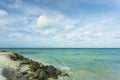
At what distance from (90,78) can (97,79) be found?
0.63 metres

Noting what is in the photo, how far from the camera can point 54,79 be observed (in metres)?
12.6

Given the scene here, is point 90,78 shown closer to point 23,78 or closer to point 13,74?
point 23,78

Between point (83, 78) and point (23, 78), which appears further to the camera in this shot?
point (83, 78)

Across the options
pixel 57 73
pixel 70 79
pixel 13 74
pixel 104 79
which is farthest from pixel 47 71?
pixel 104 79

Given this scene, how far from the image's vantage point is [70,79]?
12875mm

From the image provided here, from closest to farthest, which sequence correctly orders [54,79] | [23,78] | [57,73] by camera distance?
[23,78] → [54,79] → [57,73]

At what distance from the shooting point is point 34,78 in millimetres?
11898

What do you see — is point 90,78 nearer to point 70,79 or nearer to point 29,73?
point 70,79

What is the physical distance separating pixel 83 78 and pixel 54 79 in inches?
106

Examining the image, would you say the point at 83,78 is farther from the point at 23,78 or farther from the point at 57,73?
the point at 23,78

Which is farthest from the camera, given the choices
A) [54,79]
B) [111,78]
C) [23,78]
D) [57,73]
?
[57,73]

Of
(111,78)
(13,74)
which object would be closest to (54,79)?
(13,74)

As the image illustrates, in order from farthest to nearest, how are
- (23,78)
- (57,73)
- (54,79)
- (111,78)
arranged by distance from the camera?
Answer: 1. (57,73)
2. (111,78)
3. (54,79)
4. (23,78)

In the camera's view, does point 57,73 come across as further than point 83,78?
Yes
